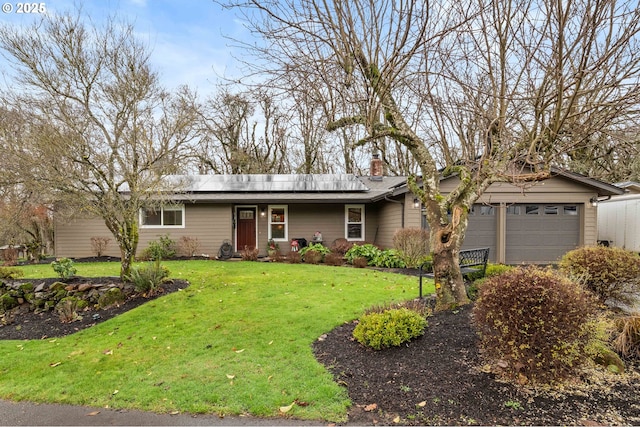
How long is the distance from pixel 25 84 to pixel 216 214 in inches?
291

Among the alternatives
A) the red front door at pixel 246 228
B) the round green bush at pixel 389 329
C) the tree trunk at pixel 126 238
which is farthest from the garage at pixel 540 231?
the tree trunk at pixel 126 238

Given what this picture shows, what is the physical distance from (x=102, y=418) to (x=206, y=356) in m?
1.30

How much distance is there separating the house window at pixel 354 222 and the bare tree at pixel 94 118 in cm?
765

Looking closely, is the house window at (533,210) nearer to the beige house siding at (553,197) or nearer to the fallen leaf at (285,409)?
the beige house siding at (553,197)

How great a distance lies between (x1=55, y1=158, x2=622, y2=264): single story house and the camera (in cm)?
1227

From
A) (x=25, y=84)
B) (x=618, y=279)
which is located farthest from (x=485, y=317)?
(x=25, y=84)

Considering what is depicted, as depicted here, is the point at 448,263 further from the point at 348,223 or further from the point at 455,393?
the point at 348,223

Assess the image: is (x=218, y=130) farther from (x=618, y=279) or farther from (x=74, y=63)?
(x=618, y=279)

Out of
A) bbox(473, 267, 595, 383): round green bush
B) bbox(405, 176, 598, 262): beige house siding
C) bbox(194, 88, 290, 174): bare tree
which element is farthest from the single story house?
bbox(194, 88, 290, 174): bare tree

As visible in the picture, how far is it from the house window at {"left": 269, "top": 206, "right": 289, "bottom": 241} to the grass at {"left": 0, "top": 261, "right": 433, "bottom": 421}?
7.05 meters

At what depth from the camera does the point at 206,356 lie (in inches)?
167

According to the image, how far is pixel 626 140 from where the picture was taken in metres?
4.31

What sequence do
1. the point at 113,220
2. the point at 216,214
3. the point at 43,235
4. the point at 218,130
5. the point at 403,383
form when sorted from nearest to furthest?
the point at 403,383 → the point at 113,220 → the point at 216,214 → the point at 43,235 → the point at 218,130

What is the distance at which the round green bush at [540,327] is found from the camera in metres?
3.05
